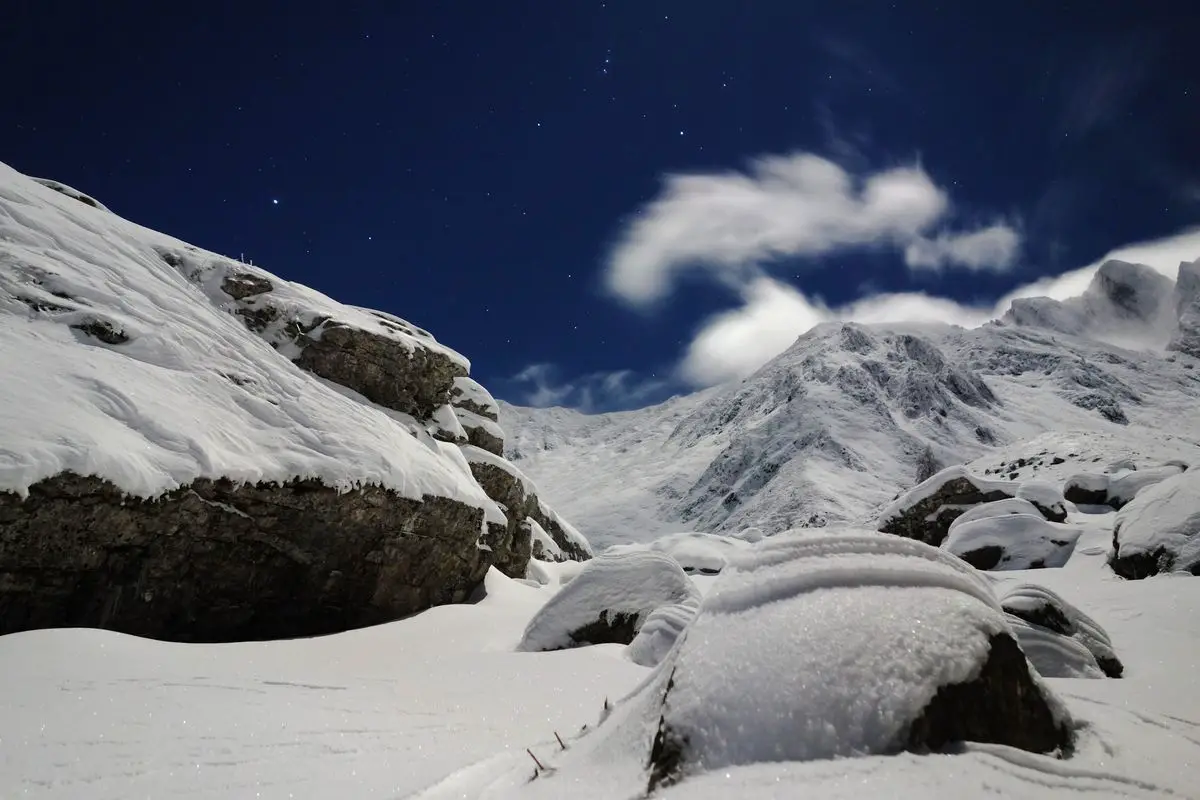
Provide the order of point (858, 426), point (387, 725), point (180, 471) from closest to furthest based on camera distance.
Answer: point (387, 725)
point (180, 471)
point (858, 426)

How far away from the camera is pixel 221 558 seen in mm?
6523

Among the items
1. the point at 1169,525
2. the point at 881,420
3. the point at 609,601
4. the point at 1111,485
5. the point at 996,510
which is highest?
the point at 881,420

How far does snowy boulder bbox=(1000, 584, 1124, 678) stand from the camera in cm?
471

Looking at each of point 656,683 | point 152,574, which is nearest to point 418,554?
point 152,574

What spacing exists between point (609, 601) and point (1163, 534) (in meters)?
8.86

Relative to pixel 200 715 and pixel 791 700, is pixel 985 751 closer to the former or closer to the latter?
pixel 791 700

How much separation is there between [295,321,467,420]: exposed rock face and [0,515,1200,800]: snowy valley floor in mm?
6412

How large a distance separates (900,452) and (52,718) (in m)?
103

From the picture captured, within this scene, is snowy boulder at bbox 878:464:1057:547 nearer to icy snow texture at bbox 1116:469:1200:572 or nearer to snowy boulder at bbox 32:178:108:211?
icy snow texture at bbox 1116:469:1200:572

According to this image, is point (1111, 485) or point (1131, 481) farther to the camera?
point (1111, 485)

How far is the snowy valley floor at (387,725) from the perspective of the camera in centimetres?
193

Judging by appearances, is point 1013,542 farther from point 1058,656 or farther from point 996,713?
point 996,713

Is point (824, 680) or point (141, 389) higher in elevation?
point (141, 389)

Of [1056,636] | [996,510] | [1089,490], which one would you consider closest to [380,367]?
[1056,636]
